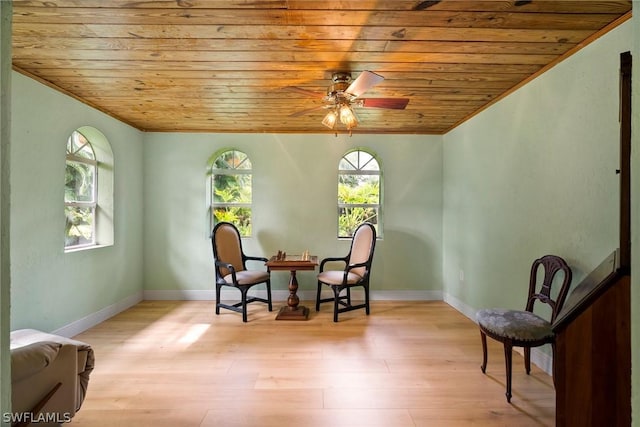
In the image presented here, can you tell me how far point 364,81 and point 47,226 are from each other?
2974 mm

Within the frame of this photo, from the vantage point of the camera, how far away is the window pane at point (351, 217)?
421 cm

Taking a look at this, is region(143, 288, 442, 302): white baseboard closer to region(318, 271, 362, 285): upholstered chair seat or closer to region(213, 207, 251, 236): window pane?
region(318, 271, 362, 285): upholstered chair seat

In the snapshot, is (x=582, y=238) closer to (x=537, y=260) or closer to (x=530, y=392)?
(x=537, y=260)

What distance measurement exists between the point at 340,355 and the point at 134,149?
3661 mm

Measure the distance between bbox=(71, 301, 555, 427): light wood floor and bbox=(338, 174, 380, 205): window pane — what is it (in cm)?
169

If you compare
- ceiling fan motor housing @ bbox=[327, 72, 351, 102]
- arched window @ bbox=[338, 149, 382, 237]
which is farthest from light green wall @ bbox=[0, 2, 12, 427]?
arched window @ bbox=[338, 149, 382, 237]

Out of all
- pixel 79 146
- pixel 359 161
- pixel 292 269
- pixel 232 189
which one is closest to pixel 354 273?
pixel 292 269

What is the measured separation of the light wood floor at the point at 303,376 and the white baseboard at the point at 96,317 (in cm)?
11

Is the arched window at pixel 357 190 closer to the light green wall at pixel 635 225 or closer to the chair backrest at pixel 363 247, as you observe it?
the chair backrest at pixel 363 247

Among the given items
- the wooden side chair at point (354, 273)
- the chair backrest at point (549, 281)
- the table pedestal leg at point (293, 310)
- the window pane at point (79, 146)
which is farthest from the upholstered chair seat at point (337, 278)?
the window pane at point (79, 146)

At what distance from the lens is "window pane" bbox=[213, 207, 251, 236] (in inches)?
165

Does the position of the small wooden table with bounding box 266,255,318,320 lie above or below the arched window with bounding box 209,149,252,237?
below

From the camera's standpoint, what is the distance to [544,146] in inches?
90.6

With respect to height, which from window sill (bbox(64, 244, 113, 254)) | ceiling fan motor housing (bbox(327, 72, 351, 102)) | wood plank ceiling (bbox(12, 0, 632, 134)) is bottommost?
window sill (bbox(64, 244, 113, 254))
